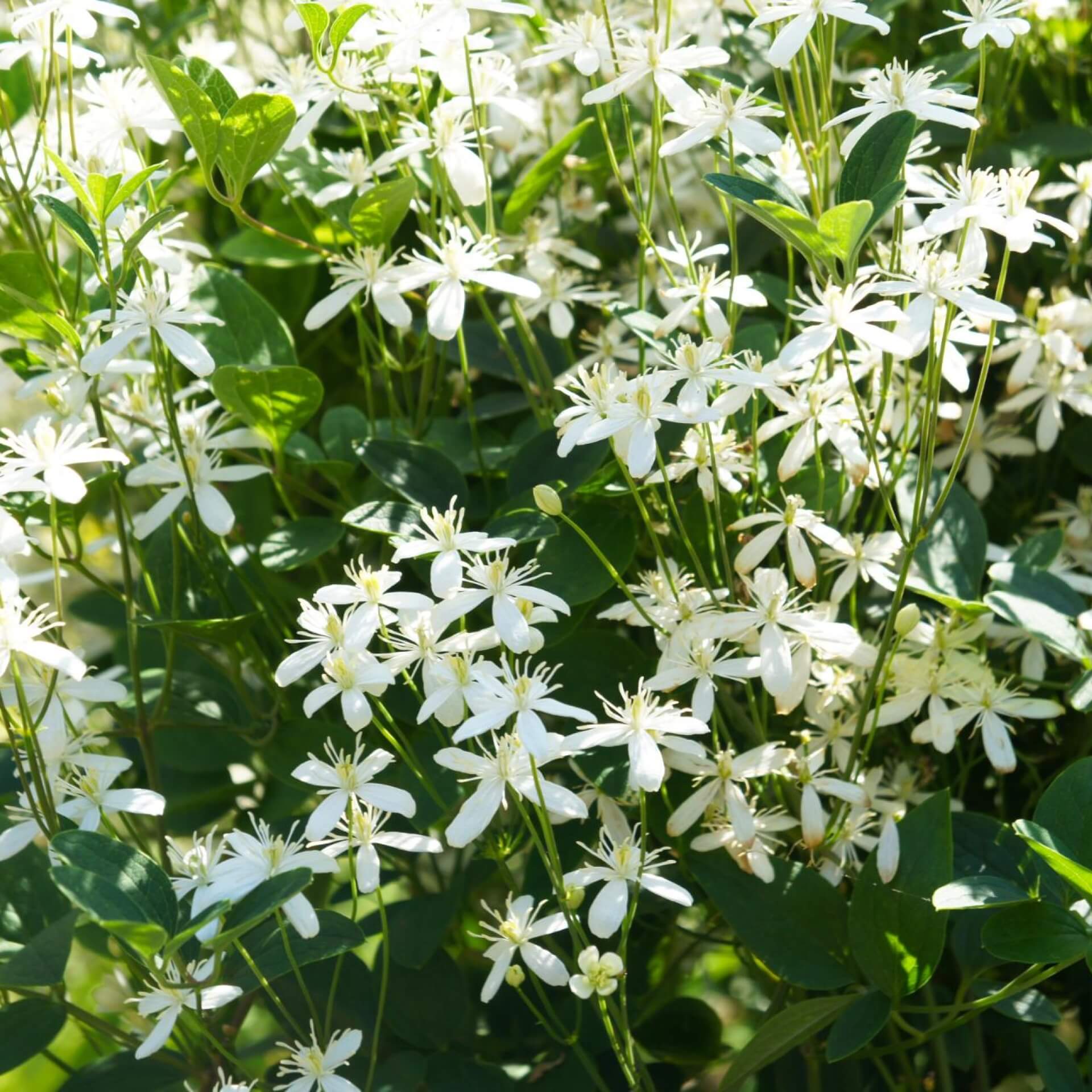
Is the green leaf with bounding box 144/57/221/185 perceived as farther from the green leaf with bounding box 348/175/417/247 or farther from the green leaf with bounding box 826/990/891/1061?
the green leaf with bounding box 826/990/891/1061

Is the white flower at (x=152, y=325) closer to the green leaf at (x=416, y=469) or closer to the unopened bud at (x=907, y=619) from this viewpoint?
the green leaf at (x=416, y=469)

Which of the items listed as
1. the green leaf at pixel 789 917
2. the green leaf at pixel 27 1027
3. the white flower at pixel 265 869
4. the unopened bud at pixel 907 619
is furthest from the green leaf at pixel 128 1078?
the unopened bud at pixel 907 619

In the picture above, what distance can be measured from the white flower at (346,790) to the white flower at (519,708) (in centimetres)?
3

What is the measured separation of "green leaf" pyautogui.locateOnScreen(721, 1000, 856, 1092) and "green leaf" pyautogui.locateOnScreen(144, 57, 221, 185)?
362 millimetres

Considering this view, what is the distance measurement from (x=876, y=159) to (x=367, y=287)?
221mm

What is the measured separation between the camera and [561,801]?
0.42 m

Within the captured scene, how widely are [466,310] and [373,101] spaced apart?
0.19 metres

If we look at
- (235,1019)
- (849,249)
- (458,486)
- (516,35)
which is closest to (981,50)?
(849,249)

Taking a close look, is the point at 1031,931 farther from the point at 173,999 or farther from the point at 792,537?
the point at 173,999

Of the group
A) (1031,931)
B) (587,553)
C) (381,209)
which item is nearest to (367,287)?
(381,209)

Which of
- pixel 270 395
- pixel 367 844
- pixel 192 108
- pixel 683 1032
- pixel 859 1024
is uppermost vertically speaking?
pixel 192 108

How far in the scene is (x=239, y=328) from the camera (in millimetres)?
579

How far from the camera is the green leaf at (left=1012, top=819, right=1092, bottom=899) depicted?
0.38m

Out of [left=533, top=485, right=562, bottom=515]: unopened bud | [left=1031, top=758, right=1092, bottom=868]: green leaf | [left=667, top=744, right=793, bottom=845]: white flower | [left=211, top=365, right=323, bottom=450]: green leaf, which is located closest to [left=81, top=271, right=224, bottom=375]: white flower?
[left=211, top=365, right=323, bottom=450]: green leaf
